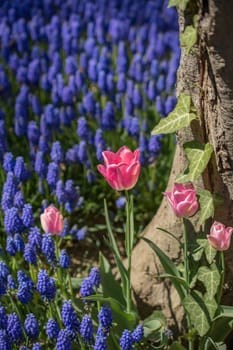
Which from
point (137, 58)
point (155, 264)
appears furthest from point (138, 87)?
point (155, 264)

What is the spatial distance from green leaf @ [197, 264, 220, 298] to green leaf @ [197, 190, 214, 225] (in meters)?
0.19

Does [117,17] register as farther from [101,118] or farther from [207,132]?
[207,132]

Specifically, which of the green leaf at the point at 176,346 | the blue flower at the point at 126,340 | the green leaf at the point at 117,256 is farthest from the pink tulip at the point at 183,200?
the green leaf at the point at 176,346

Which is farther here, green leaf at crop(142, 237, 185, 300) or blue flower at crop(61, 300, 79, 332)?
green leaf at crop(142, 237, 185, 300)

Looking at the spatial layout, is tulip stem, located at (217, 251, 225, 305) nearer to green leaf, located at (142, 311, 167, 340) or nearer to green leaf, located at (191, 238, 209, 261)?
green leaf, located at (191, 238, 209, 261)

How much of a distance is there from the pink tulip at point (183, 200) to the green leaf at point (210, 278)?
28 centimetres

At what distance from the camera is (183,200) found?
270 cm

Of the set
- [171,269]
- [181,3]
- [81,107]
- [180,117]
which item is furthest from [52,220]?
[81,107]

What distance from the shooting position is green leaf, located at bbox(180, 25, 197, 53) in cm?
258

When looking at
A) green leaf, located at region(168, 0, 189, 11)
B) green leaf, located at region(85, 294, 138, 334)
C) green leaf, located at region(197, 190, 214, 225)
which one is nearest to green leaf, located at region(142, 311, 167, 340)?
green leaf, located at region(85, 294, 138, 334)

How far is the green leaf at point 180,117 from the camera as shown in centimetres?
277

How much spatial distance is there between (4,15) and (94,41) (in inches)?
37.5

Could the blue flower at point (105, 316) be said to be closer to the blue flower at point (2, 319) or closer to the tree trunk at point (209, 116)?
the blue flower at point (2, 319)

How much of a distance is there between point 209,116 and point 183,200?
0.33 meters
